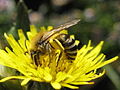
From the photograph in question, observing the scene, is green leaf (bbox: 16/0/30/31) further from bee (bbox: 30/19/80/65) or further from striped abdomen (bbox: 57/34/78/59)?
striped abdomen (bbox: 57/34/78/59)

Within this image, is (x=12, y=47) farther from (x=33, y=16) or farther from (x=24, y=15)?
(x=33, y=16)

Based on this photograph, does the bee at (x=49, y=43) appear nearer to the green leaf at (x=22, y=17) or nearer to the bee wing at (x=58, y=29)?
the bee wing at (x=58, y=29)

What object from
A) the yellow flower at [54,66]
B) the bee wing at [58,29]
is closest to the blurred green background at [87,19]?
the yellow flower at [54,66]

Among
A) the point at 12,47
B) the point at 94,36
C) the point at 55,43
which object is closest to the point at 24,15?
the point at 12,47

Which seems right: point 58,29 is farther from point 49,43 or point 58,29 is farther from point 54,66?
point 54,66

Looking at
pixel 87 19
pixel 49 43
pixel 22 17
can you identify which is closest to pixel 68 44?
pixel 49 43

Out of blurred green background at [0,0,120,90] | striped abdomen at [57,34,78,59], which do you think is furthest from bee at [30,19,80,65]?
blurred green background at [0,0,120,90]

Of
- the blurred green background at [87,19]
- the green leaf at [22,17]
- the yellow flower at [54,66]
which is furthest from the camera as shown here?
the blurred green background at [87,19]
